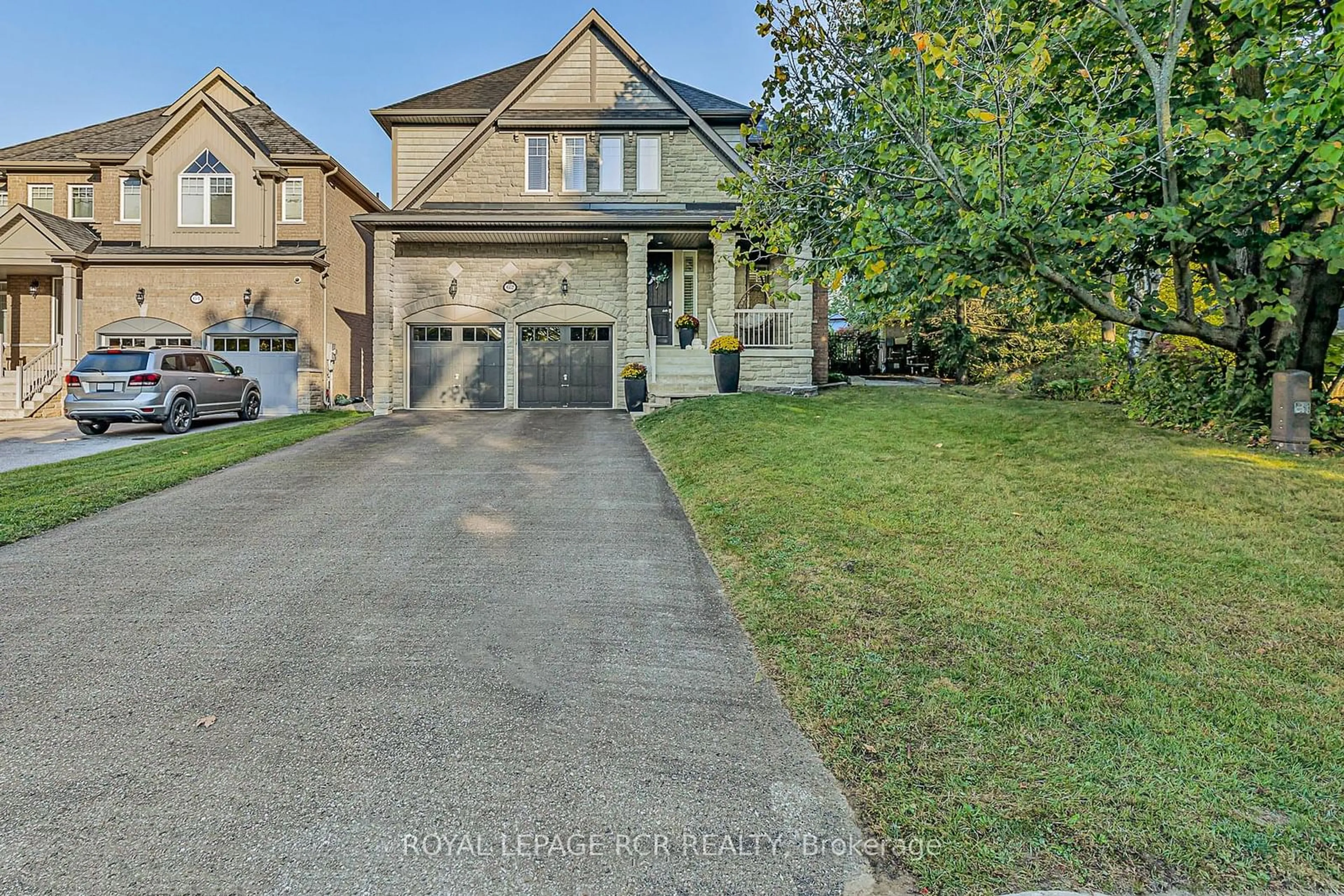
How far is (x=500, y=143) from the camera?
59.1 feet

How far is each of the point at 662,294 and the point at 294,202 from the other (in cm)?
1130

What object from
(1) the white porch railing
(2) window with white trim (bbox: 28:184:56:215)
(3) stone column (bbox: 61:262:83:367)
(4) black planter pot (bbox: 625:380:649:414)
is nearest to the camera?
(4) black planter pot (bbox: 625:380:649:414)

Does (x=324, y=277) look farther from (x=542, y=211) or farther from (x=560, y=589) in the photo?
(x=560, y=589)

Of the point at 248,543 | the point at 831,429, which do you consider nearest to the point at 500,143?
the point at 831,429

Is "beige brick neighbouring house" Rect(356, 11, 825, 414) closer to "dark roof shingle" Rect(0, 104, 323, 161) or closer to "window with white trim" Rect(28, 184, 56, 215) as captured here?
"dark roof shingle" Rect(0, 104, 323, 161)

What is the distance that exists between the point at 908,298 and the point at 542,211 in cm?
1062

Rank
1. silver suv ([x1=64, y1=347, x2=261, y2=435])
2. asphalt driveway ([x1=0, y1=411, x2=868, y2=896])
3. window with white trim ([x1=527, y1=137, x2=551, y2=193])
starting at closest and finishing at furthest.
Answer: asphalt driveway ([x1=0, y1=411, x2=868, y2=896])
silver suv ([x1=64, y1=347, x2=261, y2=435])
window with white trim ([x1=527, y1=137, x2=551, y2=193])

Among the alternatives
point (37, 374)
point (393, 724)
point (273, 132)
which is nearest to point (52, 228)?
point (37, 374)

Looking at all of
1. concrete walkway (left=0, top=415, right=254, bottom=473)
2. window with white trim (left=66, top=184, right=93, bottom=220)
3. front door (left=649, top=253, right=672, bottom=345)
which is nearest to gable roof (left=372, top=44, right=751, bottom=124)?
front door (left=649, top=253, right=672, bottom=345)

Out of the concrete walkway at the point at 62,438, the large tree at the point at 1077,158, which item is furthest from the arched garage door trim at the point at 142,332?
the large tree at the point at 1077,158

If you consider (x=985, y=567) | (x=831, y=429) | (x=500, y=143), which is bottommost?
(x=985, y=567)

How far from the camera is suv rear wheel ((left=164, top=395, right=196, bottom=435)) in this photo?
44.9 ft

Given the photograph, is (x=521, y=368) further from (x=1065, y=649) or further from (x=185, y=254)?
(x=1065, y=649)

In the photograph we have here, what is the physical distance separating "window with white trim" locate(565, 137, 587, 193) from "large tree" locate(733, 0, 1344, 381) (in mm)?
9241
